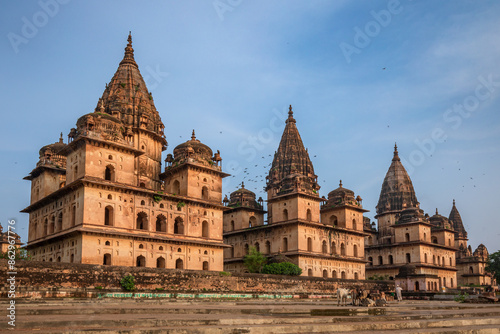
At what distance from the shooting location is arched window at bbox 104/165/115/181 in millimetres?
34375

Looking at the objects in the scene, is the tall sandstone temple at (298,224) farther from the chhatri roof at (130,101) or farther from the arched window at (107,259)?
the arched window at (107,259)

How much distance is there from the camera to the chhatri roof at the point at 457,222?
8156 cm

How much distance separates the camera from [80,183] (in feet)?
105

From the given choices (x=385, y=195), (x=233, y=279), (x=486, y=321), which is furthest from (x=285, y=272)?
(x=385, y=195)

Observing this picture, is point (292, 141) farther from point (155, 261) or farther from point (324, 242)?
point (155, 261)

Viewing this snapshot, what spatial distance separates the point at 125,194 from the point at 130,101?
1064 cm

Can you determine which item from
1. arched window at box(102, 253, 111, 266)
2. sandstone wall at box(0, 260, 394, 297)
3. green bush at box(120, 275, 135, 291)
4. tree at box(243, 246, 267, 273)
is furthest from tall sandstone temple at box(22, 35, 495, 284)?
green bush at box(120, 275, 135, 291)

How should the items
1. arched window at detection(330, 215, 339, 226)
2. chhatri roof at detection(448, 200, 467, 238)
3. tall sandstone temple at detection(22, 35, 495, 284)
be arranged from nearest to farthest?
1. tall sandstone temple at detection(22, 35, 495, 284)
2. arched window at detection(330, 215, 339, 226)
3. chhatri roof at detection(448, 200, 467, 238)

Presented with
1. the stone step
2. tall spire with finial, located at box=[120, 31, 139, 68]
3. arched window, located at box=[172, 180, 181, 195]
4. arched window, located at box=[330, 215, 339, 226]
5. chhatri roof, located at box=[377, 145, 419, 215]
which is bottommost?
the stone step

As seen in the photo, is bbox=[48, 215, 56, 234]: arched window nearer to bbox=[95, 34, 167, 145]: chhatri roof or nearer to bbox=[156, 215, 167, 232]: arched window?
bbox=[156, 215, 167, 232]: arched window


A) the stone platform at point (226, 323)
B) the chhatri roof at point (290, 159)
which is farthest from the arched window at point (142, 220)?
the stone platform at point (226, 323)

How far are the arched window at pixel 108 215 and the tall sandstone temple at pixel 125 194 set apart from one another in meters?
0.08

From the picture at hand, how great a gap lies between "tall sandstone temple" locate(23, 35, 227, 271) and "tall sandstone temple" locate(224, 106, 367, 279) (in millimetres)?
6822

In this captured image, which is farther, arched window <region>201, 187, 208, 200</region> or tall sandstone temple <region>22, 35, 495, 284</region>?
arched window <region>201, 187, 208, 200</region>
